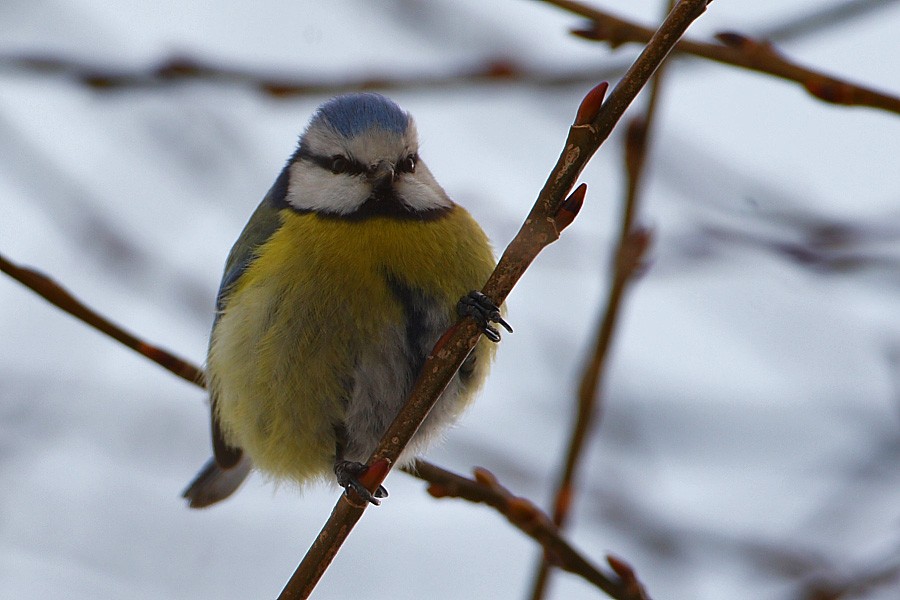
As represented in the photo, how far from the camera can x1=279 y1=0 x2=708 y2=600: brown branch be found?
158 cm

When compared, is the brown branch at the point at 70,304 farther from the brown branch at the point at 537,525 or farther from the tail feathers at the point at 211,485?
the tail feathers at the point at 211,485

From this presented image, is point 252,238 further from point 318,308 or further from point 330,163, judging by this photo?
point 318,308

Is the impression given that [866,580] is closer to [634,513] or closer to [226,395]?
[634,513]

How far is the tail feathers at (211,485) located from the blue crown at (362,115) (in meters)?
1.42

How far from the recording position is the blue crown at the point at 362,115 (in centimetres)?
304

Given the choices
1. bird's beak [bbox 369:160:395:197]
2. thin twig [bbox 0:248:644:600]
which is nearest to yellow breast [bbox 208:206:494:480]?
bird's beak [bbox 369:160:395:197]

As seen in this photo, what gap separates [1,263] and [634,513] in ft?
7.18

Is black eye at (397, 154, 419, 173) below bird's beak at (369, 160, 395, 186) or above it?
above

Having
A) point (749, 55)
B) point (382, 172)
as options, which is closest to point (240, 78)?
point (382, 172)

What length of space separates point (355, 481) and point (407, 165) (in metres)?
1.13

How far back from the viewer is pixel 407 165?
3.00 m

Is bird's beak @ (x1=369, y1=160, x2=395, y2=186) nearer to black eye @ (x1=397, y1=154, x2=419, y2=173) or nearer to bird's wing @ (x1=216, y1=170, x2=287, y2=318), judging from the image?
black eye @ (x1=397, y1=154, x2=419, y2=173)

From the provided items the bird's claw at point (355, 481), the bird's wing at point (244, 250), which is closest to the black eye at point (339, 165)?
the bird's wing at point (244, 250)

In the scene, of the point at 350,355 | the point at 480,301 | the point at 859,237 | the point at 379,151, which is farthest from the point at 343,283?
the point at 859,237
